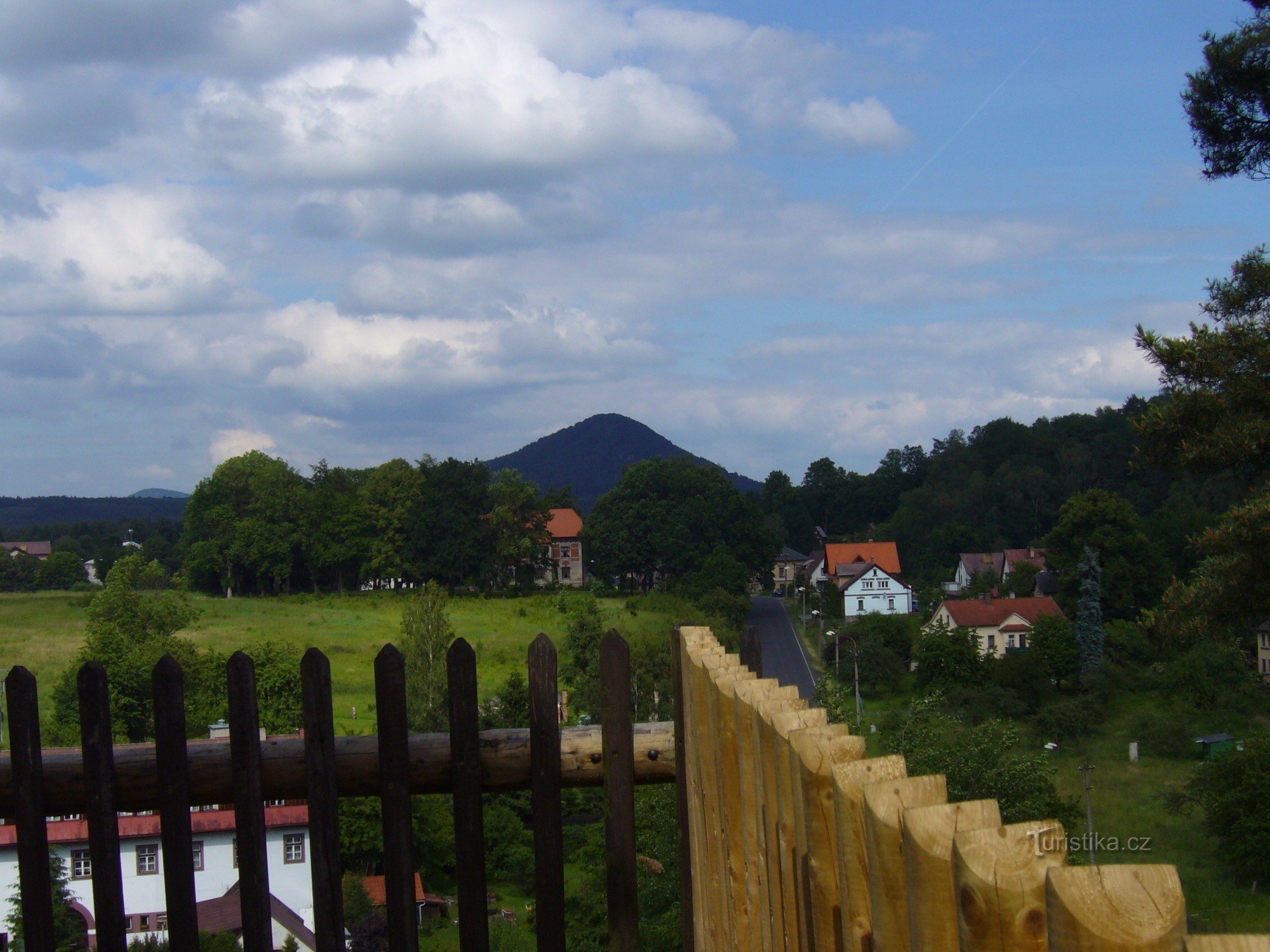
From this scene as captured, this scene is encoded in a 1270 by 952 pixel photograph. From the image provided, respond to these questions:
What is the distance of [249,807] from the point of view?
2406mm

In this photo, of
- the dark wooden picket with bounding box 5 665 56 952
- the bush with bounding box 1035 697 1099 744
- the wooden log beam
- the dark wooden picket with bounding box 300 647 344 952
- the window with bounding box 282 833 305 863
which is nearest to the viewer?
the wooden log beam

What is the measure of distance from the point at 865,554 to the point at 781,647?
123 feet

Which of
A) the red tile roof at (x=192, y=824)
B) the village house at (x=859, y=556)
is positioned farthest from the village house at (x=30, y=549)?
the red tile roof at (x=192, y=824)

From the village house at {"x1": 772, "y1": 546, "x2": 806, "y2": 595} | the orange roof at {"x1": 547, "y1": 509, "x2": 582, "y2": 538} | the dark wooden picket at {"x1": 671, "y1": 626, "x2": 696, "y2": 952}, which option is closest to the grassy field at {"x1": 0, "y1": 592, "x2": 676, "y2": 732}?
the dark wooden picket at {"x1": 671, "y1": 626, "x2": 696, "y2": 952}

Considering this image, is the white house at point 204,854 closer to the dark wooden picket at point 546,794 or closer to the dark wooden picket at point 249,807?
the dark wooden picket at point 249,807

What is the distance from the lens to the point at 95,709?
2457mm

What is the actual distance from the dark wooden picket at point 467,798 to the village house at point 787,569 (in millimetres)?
99246

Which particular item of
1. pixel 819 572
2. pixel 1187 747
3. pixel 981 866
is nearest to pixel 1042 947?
pixel 981 866

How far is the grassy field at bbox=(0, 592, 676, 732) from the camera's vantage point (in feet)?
120

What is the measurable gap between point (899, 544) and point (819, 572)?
8462mm

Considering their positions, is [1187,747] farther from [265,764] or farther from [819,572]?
[819,572]

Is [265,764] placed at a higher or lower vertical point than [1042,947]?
lower

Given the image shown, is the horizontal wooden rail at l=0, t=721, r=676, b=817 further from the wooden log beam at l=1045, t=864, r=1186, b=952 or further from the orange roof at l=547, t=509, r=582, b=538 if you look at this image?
the orange roof at l=547, t=509, r=582, b=538

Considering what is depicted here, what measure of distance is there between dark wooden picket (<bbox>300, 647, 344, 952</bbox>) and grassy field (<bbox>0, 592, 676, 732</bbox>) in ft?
90.7
